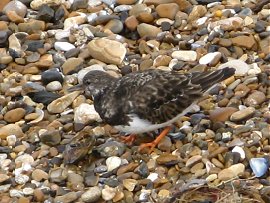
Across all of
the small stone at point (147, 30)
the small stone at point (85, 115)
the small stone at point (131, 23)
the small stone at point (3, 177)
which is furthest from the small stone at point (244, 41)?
the small stone at point (3, 177)

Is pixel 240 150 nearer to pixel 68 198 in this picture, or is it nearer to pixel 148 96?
pixel 148 96

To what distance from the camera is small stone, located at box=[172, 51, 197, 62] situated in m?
6.55

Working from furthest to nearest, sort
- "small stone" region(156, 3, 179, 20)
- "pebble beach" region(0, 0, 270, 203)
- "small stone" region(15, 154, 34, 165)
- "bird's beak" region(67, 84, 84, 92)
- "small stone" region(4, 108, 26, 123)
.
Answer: "small stone" region(156, 3, 179, 20), "small stone" region(4, 108, 26, 123), "bird's beak" region(67, 84, 84, 92), "small stone" region(15, 154, 34, 165), "pebble beach" region(0, 0, 270, 203)

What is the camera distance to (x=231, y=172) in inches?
213

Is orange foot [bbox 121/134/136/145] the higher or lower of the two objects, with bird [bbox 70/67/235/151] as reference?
lower

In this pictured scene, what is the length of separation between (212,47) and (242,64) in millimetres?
339

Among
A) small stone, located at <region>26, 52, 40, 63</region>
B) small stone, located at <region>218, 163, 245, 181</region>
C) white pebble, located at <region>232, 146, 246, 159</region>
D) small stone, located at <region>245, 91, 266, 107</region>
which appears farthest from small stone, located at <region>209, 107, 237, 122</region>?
small stone, located at <region>26, 52, 40, 63</region>

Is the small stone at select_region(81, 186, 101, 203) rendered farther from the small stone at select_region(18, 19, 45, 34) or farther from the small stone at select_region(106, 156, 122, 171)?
the small stone at select_region(18, 19, 45, 34)

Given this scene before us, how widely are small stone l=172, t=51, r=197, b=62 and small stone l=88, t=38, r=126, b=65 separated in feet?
1.27

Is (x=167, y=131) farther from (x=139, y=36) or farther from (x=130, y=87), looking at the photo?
(x=139, y=36)

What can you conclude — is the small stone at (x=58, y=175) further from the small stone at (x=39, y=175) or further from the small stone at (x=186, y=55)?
the small stone at (x=186, y=55)

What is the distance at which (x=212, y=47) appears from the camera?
663 cm

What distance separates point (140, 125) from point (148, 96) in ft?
0.62

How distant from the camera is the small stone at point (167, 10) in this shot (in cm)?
708
